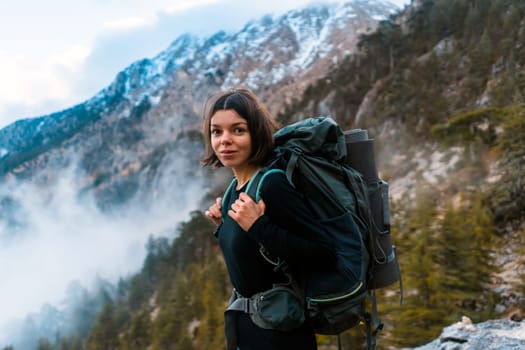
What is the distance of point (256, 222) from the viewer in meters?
1.67

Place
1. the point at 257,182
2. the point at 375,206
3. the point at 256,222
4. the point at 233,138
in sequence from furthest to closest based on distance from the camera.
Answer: the point at 375,206 < the point at 233,138 < the point at 257,182 < the point at 256,222

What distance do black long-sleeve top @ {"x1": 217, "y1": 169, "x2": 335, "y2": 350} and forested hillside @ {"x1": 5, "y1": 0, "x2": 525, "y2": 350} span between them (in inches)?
288

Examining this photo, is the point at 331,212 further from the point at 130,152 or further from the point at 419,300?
the point at 130,152

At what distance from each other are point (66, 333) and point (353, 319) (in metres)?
67.5

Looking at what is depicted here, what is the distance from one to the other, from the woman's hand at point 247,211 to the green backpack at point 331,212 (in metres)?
0.05

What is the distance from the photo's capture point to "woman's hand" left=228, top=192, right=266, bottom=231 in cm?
168

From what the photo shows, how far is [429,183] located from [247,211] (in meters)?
17.4

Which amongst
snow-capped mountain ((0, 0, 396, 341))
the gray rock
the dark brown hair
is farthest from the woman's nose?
snow-capped mountain ((0, 0, 396, 341))

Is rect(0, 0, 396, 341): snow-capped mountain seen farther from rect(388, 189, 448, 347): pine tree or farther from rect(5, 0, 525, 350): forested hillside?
rect(388, 189, 448, 347): pine tree

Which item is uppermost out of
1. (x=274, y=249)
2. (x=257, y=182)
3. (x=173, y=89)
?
(x=173, y=89)

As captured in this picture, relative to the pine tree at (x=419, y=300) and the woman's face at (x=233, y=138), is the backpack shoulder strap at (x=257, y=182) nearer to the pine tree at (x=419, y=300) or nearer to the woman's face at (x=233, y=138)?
the woman's face at (x=233, y=138)

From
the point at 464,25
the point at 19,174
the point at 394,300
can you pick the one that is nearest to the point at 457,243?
the point at 394,300

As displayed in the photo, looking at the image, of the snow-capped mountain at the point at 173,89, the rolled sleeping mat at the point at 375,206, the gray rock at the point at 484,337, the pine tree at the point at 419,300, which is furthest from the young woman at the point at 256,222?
the snow-capped mountain at the point at 173,89

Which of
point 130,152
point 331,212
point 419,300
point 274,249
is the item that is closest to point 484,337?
point 419,300
